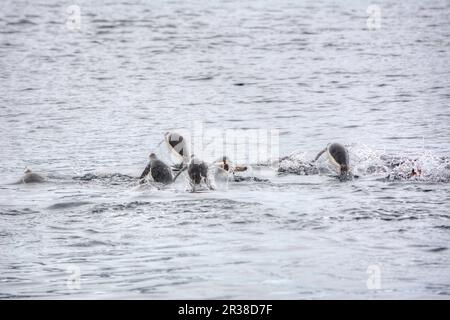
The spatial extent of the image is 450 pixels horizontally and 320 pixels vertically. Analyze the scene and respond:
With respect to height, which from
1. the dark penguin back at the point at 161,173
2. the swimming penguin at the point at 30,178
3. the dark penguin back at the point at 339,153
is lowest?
the swimming penguin at the point at 30,178

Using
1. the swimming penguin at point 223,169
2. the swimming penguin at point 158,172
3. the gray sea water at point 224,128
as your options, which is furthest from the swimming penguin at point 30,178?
the swimming penguin at point 223,169

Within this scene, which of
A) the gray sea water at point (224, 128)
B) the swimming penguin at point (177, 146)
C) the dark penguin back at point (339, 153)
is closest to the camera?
the gray sea water at point (224, 128)

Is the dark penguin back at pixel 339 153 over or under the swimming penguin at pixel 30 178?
over

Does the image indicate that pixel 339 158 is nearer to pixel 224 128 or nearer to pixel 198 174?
pixel 198 174

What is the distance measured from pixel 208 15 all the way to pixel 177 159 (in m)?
39.4

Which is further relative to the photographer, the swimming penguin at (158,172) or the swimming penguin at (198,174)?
the swimming penguin at (158,172)

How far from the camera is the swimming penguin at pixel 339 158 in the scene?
69.4 ft

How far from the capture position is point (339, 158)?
21.4m

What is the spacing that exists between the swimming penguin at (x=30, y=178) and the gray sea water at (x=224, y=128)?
1.45 ft

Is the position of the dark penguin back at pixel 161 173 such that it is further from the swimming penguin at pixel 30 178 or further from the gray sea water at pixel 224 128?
the swimming penguin at pixel 30 178

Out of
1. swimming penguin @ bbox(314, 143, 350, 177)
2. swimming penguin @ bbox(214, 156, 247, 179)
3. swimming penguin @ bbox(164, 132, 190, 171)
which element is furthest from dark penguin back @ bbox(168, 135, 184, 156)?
swimming penguin @ bbox(314, 143, 350, 177)

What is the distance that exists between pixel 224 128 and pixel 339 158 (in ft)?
28.9

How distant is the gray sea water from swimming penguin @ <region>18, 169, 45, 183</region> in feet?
1.45

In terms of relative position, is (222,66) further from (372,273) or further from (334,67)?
(372,273)
